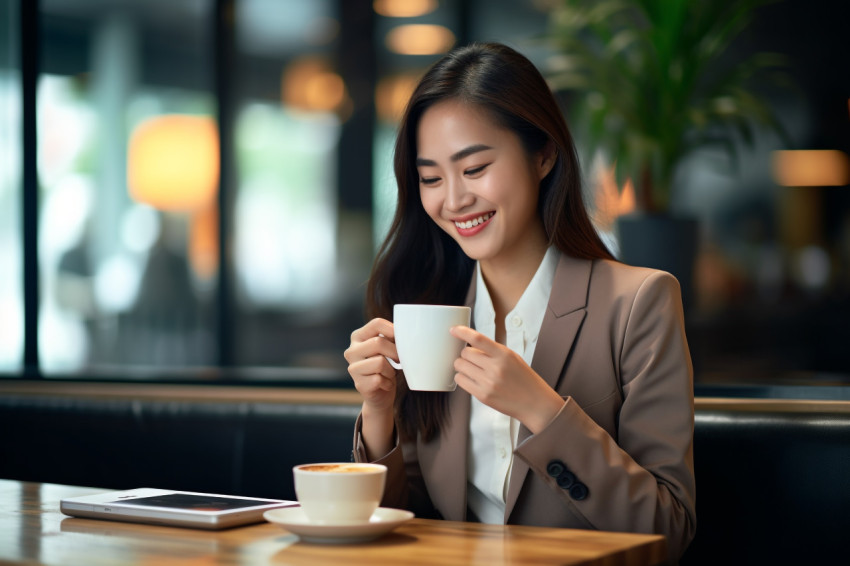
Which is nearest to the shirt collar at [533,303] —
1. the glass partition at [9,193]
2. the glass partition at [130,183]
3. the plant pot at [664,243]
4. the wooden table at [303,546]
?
the wooden table at [303,546]

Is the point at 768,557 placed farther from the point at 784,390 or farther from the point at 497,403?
A: the point at 497,403

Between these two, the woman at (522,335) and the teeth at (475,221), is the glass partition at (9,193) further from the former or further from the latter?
the teeth at (475,221)

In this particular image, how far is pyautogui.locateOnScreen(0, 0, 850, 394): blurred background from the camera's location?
527 cm

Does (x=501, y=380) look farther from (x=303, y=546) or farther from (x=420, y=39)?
(x=420, y=39)

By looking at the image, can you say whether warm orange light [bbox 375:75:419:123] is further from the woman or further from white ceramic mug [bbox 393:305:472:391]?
white ceramic mug [bbox 393:305:472:391]

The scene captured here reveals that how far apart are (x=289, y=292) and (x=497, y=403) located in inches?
182

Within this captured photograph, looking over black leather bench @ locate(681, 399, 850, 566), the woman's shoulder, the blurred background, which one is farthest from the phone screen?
the blurred background

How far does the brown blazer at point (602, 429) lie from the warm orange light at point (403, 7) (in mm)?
4182

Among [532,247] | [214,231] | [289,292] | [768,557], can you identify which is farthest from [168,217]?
[768,557]

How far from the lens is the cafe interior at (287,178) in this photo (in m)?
3.87

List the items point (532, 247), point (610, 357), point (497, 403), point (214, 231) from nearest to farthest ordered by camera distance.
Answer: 1. point (497, 403)
2. point (610, 357)
3. point (532, 247)
4. point (214, 231)

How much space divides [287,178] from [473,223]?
14.5 ft

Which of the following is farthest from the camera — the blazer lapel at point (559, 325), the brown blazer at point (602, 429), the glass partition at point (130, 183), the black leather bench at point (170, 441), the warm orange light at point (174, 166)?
the warm orange light at point (174, 166)

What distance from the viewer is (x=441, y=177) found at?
1905 millimetres
